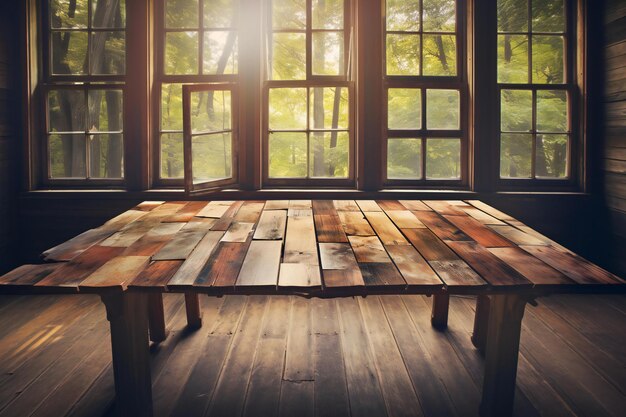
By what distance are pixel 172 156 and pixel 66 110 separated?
95 centimetres

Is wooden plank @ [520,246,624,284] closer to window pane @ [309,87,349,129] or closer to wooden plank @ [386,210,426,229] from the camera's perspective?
wooden plank @ [386,210,426,229]

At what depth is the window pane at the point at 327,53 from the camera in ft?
12.3

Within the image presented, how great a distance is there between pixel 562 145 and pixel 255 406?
3256mm

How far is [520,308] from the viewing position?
5.62 ft

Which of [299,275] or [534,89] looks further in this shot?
[534,89]

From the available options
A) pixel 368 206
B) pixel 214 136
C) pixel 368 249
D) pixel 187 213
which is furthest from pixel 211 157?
pixel 368 249

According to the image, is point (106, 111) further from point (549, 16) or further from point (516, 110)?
point (549, 16)

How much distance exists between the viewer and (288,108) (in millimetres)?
3811

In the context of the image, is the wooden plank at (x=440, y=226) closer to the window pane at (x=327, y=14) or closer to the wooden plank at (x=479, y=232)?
the wooden plank at (x=479, y=232)

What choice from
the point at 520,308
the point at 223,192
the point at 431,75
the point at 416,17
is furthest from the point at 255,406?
the point at 416,17

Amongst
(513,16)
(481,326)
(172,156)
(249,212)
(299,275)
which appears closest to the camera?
(299,275)

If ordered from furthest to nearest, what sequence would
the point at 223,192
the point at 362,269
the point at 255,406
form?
the point at 223,192
the point at 255,406
the point at 362,269

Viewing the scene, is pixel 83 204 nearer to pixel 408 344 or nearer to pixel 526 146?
pixel 408 344

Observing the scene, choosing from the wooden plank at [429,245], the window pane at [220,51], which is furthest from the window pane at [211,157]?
the wooden plank at [429,245]
